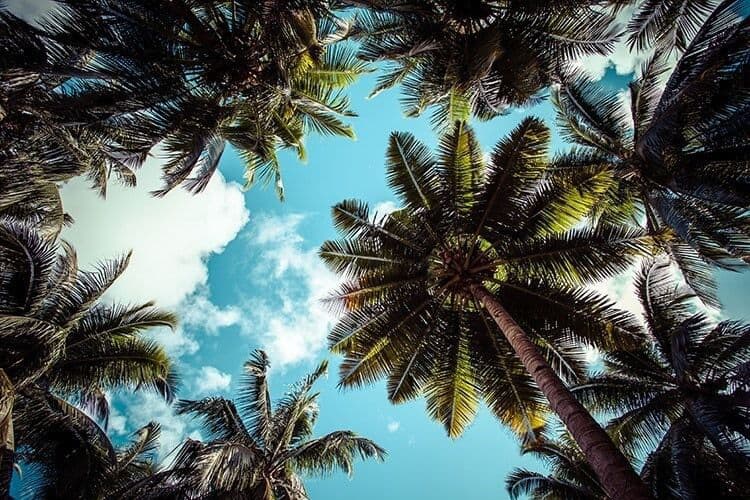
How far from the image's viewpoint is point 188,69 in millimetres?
9242

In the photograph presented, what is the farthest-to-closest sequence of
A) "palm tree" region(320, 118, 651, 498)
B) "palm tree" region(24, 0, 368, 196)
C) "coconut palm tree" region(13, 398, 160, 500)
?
"coconut palm tree" region(13, 398, 160, 500), "palm tree" region(320, 118, 651, 498), "palm tree" region(24, 0, 368, 196)

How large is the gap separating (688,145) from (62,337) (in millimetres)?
15300

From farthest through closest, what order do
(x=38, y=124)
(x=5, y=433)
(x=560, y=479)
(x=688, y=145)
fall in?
(x=560, y=479) → (x=688, y=145) → (x=38, y=124) → (x=5, y=433)

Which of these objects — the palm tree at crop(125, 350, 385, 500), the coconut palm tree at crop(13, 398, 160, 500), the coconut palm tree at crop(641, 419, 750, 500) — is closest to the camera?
the coconut palm tree at crop(641, 419, 750, 500)

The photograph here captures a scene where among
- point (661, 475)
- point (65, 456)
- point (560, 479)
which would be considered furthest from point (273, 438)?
point (661, 475)

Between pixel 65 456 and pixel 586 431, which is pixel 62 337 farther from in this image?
pixel 586 431

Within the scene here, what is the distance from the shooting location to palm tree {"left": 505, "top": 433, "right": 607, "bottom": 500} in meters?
12.1

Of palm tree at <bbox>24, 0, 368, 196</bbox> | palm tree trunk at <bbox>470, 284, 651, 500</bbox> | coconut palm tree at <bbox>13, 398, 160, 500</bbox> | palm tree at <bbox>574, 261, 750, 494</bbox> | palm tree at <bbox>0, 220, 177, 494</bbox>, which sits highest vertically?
palm tree at <bbox>24, 0, 368, 196</bbox>

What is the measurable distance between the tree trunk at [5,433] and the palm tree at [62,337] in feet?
0.14

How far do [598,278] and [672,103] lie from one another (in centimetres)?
426

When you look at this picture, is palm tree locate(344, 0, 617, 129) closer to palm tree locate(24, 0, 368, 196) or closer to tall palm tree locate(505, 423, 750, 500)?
palm tree locate(24, 0, 368, 196)

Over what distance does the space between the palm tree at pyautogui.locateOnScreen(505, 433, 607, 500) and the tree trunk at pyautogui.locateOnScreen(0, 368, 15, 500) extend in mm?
11728

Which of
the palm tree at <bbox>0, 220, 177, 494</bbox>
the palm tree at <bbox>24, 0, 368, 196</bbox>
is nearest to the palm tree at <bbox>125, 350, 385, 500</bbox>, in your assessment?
the palm tree at <bbox>0, 220, 177, 494</bbox>

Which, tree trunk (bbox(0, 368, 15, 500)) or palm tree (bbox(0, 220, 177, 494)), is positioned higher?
palm tree (bbox(0, 220, 177, 494))
